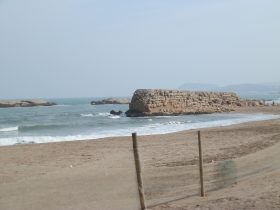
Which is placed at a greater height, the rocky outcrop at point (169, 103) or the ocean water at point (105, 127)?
the rocky outcrop at point (169, 103)

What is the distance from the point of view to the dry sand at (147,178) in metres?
9.70

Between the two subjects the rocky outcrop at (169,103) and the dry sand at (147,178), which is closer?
the dry sand at (147,178)

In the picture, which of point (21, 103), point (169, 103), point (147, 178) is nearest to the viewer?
point (147, 178)

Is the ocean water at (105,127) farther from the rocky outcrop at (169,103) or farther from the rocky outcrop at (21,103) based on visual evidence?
the rocky outcrop at (21,103)

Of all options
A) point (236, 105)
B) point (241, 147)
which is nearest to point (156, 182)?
point (241, 147)

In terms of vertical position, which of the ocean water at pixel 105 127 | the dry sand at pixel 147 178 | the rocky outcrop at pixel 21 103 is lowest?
the ocean water at pixel 105 127

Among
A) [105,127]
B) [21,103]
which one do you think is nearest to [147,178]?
[105,127]

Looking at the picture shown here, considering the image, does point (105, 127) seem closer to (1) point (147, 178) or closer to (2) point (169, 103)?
(2) point (169, 103)

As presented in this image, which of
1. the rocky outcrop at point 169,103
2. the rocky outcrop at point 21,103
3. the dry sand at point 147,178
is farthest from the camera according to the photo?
the rocky outcrop at point 21,103

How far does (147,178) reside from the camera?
12391 millimetres

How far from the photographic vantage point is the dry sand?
9.70 meters

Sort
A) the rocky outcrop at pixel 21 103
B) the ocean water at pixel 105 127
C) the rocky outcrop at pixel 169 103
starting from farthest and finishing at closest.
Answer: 1. the rocky outcrop at pixel 21 103
2. the rocky outcrop at pixel 169 103
3. the ocean water at pixel 105 127

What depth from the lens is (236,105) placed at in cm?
6575

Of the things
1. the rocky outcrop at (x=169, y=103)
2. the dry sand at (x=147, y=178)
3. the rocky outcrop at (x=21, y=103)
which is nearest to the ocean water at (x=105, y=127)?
the rocky outcrop at (x=169, y=103)
